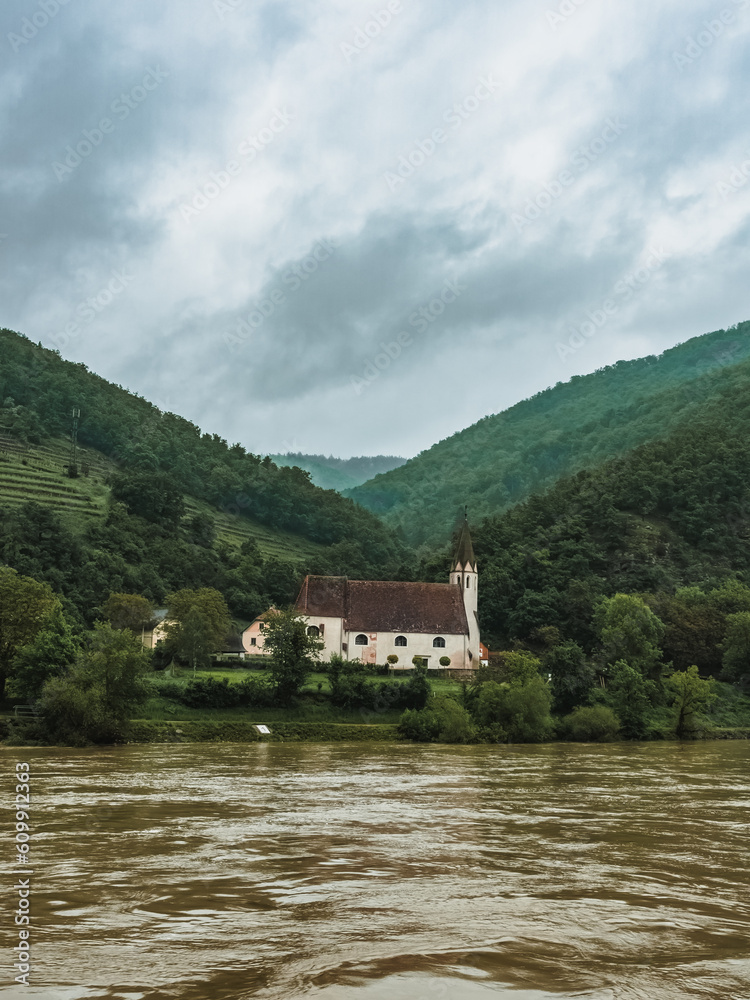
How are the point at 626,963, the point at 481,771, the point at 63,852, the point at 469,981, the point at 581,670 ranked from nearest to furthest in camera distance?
the point at 469,981 → the point at 626,963 → the point at 63,852 → the point at 481,771 → the point at 581,670

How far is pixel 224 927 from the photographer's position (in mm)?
10664

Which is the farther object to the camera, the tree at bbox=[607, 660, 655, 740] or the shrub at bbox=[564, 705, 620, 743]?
the tree at bbox=[607, 660, 655, 740]

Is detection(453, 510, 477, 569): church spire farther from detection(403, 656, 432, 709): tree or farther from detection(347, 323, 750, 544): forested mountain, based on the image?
detection(347, 323, 750, 544): forested mountain

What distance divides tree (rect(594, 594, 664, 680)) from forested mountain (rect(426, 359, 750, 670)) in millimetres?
4887

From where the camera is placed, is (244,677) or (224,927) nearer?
(224,927)

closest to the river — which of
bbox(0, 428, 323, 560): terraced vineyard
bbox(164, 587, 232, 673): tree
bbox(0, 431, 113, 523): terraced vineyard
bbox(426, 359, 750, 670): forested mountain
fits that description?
bbox(164, 587, 232, 673): tree

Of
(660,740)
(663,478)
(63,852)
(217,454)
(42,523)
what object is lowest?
(660,740)

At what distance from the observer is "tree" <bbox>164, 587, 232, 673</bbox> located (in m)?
68.6

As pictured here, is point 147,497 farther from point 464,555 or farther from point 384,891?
point 384,891

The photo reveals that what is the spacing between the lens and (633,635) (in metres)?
74.0

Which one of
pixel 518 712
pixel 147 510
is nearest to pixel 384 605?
pixel 518 712

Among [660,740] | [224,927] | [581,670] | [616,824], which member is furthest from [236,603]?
[224,927]

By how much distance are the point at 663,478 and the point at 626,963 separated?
11016 centimetres

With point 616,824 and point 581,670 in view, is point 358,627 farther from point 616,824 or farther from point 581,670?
point 616,824
